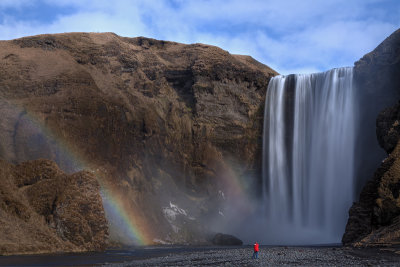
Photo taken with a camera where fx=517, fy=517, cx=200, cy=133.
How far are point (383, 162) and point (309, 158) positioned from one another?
81.5 ft

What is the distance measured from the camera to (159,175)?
62188 millimetres

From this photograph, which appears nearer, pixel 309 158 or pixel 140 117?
pixel 309 158

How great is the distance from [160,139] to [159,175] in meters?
4.80

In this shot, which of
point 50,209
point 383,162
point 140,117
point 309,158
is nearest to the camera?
point 383,162

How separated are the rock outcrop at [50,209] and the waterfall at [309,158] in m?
24.8

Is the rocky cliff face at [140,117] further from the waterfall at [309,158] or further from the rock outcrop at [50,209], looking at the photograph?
the rock outcrop at [50,209]

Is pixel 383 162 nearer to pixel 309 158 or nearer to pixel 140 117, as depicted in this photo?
pixel 309 158

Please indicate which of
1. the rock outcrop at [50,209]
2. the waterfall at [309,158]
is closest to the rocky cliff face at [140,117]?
the waterfall at [309,158]

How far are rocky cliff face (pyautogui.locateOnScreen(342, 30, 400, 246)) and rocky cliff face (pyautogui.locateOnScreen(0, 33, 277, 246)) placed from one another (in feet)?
56.3

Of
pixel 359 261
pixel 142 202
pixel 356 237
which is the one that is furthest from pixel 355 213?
pixel 142 202

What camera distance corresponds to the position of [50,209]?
134ft

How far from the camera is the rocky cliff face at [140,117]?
185 feet

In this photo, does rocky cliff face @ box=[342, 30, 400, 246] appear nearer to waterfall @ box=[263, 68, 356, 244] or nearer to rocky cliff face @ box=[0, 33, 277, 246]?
waterfall @ box=[263, 68, 356, 244]

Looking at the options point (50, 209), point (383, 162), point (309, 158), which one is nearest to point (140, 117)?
point (309, 158)
